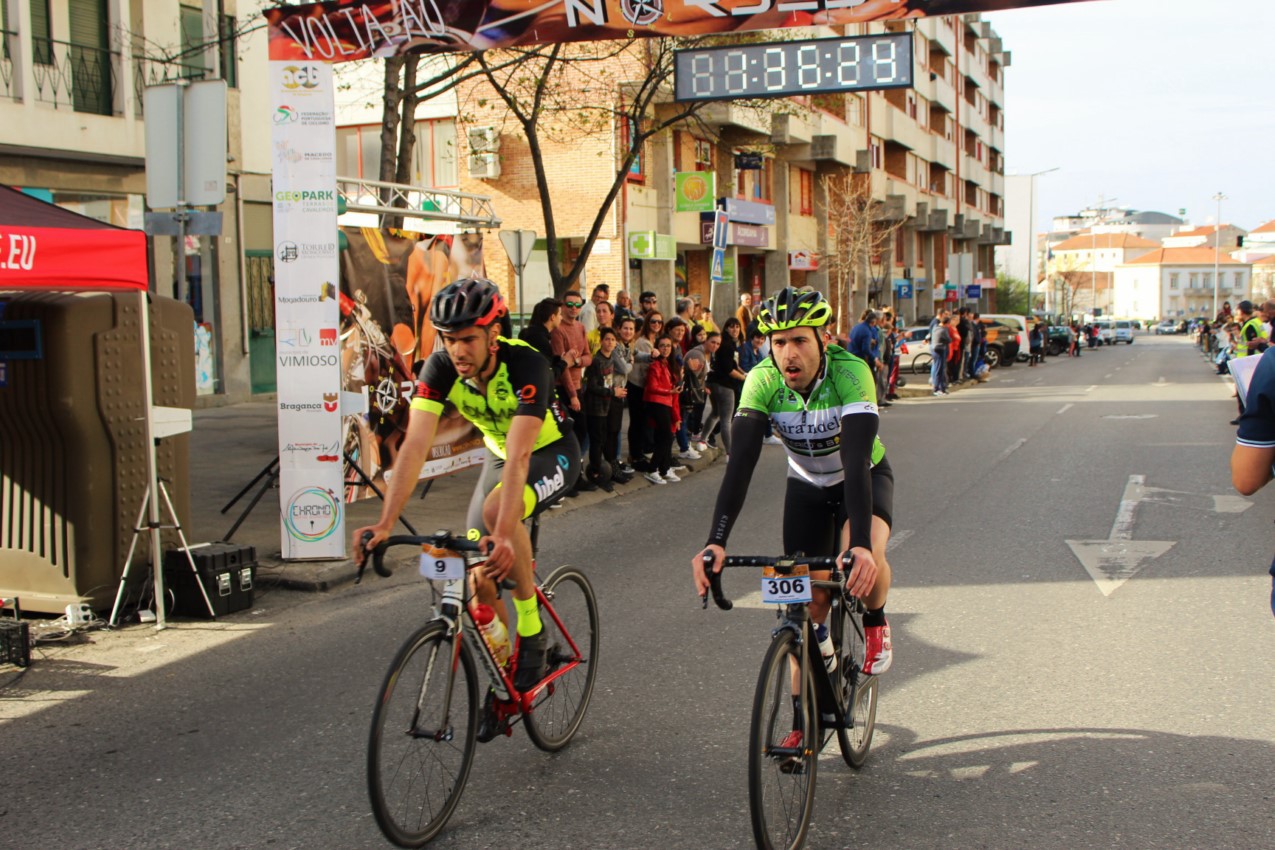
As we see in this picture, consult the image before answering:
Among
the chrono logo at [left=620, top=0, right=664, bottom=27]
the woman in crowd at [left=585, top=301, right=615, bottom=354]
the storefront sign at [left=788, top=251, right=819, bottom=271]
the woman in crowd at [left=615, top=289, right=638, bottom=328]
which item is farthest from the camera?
the storefront sign at [left=788, top=251, right=819, bottom=271]

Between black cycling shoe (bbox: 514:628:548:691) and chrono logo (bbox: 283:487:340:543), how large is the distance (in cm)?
495

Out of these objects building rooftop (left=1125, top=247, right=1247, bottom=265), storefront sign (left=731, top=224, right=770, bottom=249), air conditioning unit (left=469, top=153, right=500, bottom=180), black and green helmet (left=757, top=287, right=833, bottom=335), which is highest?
building rooftop (left=1125, top=247, right=1247, bottom=265)

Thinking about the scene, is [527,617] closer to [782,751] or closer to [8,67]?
[782,751]

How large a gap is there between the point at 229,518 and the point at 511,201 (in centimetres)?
2259

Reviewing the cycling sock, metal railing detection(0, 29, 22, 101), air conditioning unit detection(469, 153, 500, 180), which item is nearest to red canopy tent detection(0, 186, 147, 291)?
the cycling sock

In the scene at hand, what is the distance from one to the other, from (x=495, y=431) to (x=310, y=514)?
196 inches

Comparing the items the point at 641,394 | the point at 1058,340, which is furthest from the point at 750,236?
the point at 1058,340

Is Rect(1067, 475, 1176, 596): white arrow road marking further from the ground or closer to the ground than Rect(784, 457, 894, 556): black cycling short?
closer to the ground

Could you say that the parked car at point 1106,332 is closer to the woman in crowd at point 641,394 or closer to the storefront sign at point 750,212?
the storefront sign at point 750,212

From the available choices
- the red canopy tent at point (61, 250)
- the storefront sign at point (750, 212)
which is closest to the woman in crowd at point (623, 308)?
the red canopy tent at point (61, 250)

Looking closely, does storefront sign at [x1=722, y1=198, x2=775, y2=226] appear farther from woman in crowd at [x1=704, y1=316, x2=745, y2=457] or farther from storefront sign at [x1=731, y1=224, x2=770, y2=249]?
woman in crowd at [x1=704, y1=316, x2=745, y2=457]

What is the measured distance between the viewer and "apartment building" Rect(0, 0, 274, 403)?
1922cm

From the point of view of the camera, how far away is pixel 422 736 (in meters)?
4.21

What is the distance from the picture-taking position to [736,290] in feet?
133
